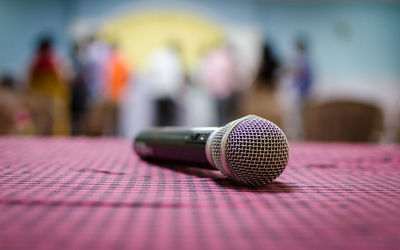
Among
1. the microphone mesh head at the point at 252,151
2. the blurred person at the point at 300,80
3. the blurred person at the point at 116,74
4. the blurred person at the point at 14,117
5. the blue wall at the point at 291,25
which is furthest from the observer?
the blurred person at the point at 300,80

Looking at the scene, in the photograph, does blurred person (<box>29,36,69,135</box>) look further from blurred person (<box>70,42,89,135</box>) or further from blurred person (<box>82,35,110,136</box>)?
blurred person (<box>82,35,110,136</box>)

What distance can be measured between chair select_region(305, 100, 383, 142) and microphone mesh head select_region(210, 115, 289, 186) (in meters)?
1.72

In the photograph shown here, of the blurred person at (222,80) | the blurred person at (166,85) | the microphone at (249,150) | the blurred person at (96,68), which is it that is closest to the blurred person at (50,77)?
the blurred person at (96,68)

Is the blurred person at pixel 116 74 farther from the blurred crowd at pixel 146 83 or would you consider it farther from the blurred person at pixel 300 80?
the blurred person at pixel 300 80

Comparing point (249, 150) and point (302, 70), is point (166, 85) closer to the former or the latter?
point (302, 70)

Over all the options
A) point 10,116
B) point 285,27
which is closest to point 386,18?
point 285,27

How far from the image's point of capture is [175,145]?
79 cm

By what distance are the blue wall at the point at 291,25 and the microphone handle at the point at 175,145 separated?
17.6ft

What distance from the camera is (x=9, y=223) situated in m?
0.37

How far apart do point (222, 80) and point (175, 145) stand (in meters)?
4.90

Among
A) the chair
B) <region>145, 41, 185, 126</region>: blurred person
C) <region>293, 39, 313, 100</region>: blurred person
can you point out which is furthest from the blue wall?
the chair

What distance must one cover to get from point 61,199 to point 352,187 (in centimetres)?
50

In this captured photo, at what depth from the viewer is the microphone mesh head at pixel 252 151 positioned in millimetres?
579

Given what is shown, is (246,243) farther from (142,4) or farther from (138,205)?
(142,4)
